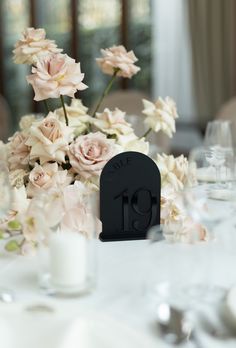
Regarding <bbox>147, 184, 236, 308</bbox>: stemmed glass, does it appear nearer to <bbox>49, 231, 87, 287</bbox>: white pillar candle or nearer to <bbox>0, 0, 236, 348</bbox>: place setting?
<bbox>0, 0, 236, 348</bbox>: place setting

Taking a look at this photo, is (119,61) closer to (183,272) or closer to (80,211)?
(80,211)

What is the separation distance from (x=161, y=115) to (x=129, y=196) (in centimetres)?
29

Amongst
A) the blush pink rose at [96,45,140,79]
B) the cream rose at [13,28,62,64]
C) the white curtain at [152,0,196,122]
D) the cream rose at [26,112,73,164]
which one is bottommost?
the white curtain at [152,0,196,122]

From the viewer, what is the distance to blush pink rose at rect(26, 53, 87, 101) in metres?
1.43

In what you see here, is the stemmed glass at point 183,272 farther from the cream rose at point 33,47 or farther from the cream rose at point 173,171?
the cream rose at point 33,47

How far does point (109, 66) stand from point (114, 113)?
0.50 ft

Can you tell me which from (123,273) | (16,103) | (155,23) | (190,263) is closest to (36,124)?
(123,273)

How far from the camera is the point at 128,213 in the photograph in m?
1.46

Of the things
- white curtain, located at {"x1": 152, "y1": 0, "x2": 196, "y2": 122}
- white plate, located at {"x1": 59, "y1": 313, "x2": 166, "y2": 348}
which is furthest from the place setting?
white curtain, located at {"x1": 152, "y1": 0, "x2": 196, "y2": 122}

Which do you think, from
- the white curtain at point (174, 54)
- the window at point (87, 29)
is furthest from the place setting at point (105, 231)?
the window at point (87, 29)

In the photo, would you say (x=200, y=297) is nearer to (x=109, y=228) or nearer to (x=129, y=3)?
(x=109, y=228)

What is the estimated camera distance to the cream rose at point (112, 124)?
1.57m

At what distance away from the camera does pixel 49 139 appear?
1.46 m

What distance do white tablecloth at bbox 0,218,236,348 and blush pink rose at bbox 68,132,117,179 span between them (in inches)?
7.8
